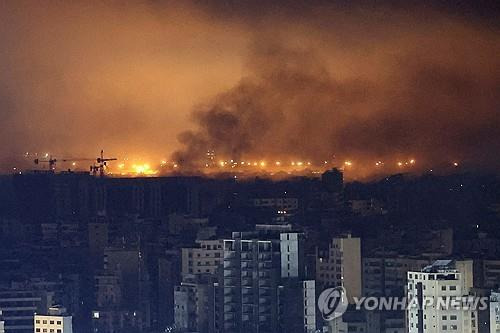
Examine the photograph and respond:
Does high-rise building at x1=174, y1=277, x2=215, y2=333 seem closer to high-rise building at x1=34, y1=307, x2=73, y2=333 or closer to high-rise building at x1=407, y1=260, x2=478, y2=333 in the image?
high-rise building at x1=34, y1=307, x2=73, y2=333

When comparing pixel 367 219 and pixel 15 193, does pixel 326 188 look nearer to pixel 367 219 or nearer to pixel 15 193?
pixel 367 219

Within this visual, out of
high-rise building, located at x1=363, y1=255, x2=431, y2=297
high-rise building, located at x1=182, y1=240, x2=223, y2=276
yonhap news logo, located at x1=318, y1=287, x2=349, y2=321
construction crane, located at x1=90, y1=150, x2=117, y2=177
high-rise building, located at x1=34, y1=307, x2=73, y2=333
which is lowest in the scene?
high-rise building, located at x1=34, y1=307, x2=73, y2=333

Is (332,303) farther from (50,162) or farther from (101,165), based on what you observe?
(50,162)

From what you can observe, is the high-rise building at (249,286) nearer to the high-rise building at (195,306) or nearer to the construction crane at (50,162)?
the high-rise building at (195,306)

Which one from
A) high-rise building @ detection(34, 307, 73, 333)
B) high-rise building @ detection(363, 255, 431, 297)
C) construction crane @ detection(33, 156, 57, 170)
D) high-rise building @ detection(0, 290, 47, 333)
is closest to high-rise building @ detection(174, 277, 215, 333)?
high-rise building @ detection(34, 307, 73, 333)

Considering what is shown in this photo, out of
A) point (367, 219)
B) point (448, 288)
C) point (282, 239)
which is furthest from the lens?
point (367, 219)

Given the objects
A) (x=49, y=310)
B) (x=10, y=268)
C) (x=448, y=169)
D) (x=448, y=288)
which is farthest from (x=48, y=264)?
(x=448, y=288)

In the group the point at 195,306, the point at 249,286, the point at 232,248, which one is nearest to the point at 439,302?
the point at 249,286
